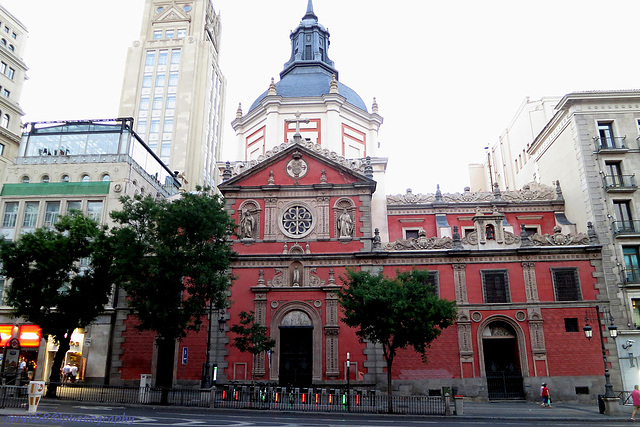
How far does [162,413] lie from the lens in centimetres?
2109

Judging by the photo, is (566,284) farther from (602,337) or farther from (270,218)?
(270,218)

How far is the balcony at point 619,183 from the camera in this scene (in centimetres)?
3334

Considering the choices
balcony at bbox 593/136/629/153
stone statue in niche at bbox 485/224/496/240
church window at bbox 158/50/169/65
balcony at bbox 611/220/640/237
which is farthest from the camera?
church window at bbox 158/50/169/65

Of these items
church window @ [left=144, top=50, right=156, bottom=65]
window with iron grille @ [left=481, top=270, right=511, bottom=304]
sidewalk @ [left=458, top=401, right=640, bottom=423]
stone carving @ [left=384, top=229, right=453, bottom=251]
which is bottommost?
sidewalk @ [left=458, top=401, right=640, bottom=423]

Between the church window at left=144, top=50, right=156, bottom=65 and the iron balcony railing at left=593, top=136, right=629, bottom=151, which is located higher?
the church window at left=144, top=50, right=156, bottom=65

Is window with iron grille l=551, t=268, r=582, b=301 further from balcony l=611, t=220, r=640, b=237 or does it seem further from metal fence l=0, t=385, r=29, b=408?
metal fence l=0, t=385, r=29, b=408

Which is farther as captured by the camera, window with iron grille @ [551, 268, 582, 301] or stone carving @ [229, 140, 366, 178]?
stone carving @ [229, 140, 366, 178]

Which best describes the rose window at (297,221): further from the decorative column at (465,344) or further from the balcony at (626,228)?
the balcony at (626,228)

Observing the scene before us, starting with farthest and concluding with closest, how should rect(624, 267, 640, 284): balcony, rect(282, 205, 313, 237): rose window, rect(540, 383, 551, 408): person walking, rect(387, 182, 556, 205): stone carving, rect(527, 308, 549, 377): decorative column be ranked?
rect(387, 182, 556, 205): stone carving
rect(282, 205, 313, 237): rose window
rect(624, 267, 640, 284): balcony
rect(527, 308, 549, 377): decorative column
rect(540, 383, 551, 408): person walking

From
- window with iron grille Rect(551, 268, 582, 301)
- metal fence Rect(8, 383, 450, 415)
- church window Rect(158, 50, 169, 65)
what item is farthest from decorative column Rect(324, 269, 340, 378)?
church window Rect(158, 50, 169, 65)

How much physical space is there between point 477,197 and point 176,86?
48482 millimetres

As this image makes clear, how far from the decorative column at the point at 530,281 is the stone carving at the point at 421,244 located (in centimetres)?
500

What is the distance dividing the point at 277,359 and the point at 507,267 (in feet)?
53.3

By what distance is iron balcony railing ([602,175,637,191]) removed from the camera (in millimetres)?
33344
